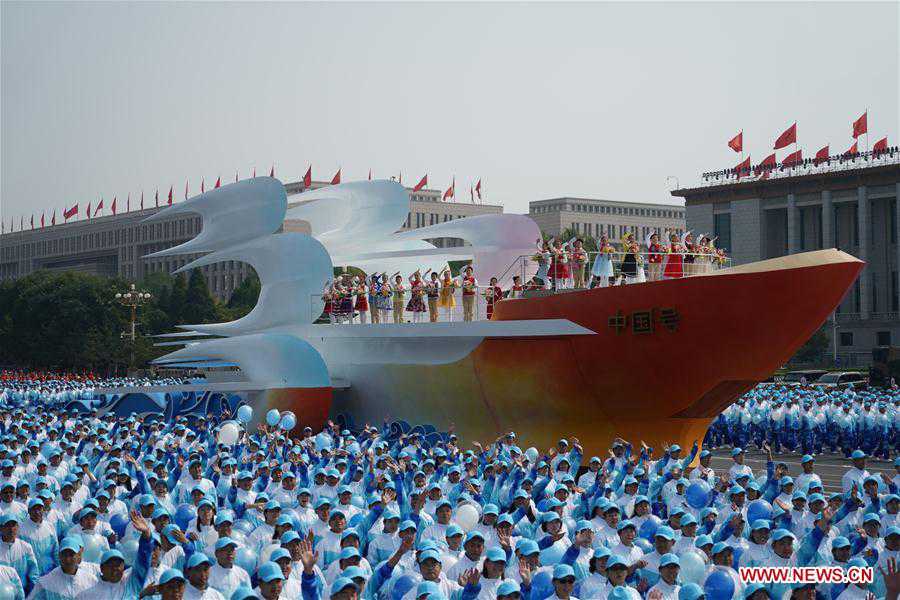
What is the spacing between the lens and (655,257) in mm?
23062

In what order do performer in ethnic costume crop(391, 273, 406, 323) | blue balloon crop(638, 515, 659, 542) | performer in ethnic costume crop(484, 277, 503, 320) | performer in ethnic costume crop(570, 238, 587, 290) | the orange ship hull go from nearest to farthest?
blue balloon crop(638, 515, 659, 542) < the orange ship hull < performer in ethnic costume crop(570, 238, 587, 290) < performer in ethnic costume crop(484, 277, 503, 320) < performer in ethnic costume crop(391, 273, 406, 323)

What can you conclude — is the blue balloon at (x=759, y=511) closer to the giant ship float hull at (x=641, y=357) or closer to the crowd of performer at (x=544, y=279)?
the giant ship float hull at (x=641, y=357)

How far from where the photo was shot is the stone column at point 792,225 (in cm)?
6347

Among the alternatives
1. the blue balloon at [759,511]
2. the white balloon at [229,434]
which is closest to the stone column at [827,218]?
the white balloon at [229,434]

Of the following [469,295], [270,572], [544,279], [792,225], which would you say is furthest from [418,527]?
[792,225]

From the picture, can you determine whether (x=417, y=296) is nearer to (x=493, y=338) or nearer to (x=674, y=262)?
(x=493, y=338)

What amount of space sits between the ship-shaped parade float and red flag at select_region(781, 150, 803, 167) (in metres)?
34.4

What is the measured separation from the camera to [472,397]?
25172mm

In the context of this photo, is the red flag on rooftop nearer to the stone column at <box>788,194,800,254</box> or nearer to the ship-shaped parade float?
the stone column at <box>788,194,800,254</box>

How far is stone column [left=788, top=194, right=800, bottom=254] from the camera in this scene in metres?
63.5

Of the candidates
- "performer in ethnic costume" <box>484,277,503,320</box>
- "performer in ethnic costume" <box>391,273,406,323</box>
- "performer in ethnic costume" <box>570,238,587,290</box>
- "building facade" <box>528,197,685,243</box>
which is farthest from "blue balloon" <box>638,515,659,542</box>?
"building facade" <box>528,197,685,243</box>

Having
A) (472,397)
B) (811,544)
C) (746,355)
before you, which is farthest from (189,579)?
(472,397)

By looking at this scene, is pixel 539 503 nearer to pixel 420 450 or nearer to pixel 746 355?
pixel 420 450

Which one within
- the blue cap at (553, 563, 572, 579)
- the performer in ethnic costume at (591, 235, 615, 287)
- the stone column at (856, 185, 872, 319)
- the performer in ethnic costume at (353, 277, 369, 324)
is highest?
the stone column at (856, 185, 872, 319)
